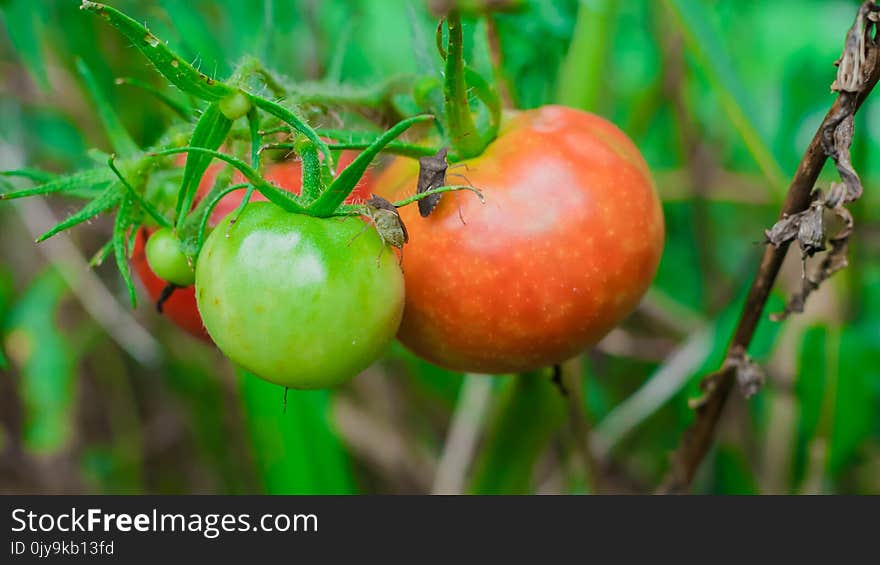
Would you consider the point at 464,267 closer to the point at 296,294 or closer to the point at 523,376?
the point at 296,294

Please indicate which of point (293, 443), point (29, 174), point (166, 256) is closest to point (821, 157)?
point (166, 256)

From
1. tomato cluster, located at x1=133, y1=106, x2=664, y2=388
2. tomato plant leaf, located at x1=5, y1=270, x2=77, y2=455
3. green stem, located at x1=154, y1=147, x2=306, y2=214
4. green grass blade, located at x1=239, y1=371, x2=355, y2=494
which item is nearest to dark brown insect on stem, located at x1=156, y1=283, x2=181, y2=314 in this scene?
tomato cluster, located at x1=133, y1=106, x2=664, y2=388

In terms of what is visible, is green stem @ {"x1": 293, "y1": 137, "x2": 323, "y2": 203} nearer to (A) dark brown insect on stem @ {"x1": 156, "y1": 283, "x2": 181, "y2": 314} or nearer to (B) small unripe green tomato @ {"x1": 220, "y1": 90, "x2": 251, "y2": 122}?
(B) small unripe green tomato @ {"x1": 220, "y1": 90, "x2": 251, "y2": 122}

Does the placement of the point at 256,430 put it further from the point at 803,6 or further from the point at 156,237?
the point at 803,6

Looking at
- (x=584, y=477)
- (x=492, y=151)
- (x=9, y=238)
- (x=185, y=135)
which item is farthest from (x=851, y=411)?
(x=9, y=238)

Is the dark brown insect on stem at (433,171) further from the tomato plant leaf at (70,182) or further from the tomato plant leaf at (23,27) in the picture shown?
the tomato plant leaf at (23,27)

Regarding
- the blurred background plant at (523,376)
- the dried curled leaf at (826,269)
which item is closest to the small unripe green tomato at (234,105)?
the blurred background plant at (523,376)
